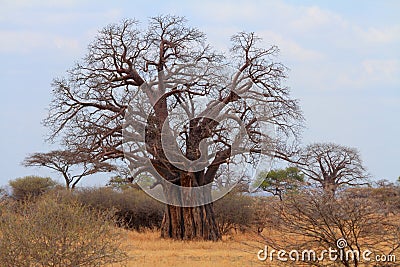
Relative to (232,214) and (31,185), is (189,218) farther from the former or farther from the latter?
(31,185)

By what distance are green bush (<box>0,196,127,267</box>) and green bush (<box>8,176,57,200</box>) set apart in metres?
28.1

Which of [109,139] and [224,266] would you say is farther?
[109,139]

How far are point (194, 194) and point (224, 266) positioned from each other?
8.54 metres

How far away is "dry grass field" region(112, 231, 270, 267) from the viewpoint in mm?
13289

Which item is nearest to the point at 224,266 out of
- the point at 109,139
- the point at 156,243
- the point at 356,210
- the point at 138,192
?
the point at 356,210

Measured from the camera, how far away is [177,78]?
20.8 m

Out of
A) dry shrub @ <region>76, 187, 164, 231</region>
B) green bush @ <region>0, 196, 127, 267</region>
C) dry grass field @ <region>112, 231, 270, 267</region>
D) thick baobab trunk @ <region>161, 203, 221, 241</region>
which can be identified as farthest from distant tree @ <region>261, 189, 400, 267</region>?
dry shrub @ <region>76, 187, 164, 231</region>

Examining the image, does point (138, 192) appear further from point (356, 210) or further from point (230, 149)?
point (356, 210)

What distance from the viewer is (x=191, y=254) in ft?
54.1

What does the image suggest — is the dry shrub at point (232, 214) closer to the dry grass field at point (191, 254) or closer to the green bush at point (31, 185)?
the dry grass field at point (191, 254)

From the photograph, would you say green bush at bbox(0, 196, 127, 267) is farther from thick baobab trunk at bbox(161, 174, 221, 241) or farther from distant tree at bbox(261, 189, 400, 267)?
thick baobab trunk at bbox(161, 174, 221, 241)

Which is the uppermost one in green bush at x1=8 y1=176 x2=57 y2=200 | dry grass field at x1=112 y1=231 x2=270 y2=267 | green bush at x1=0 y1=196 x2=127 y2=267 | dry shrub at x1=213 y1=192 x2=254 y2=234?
green bush at x1=8 y1=176 x2=57 y2=200

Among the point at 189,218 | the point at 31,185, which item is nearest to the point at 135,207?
the point at 189,218

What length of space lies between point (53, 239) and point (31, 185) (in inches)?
1217
